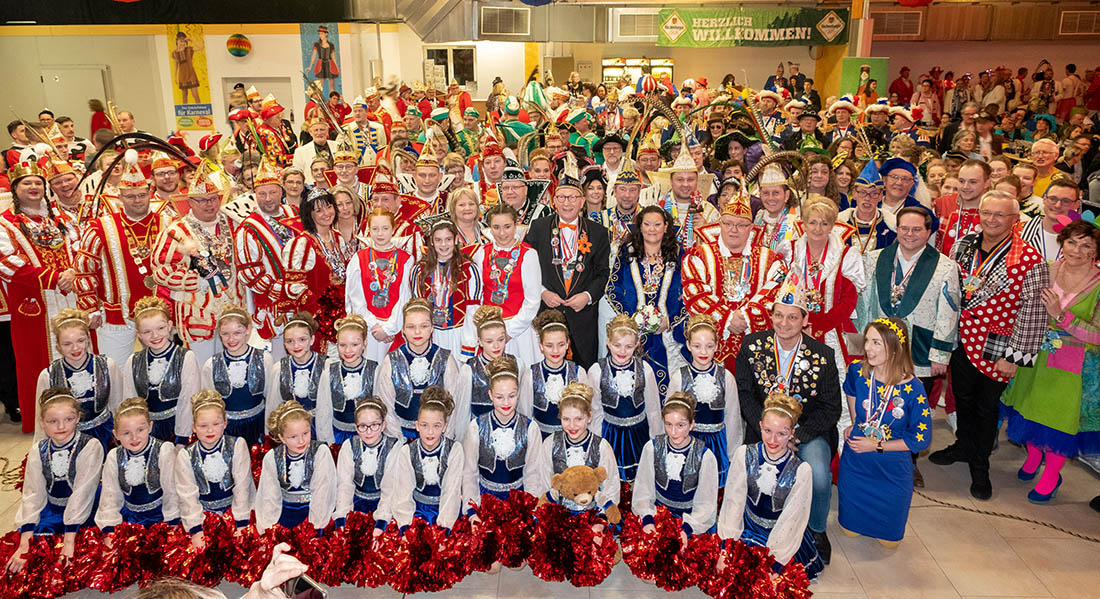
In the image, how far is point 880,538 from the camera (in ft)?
12.9

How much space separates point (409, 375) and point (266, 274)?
4.28ft

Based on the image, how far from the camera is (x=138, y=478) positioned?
375 cm

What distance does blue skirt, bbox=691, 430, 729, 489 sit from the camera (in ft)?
13.3

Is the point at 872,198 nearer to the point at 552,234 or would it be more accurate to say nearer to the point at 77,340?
the point at 552,234

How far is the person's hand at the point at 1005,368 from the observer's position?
4195 mm

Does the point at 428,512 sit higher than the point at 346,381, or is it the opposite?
the point at 346,381

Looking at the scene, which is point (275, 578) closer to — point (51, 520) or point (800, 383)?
point (51, 520)

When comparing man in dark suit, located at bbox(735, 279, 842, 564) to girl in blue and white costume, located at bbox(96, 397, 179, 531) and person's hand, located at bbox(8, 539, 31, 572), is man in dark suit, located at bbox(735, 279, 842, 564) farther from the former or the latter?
person's hand, located at bbox(8, 539, 31, 572)

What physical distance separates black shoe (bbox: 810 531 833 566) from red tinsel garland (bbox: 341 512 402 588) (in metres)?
2.05

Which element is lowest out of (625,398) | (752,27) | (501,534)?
(501,534)

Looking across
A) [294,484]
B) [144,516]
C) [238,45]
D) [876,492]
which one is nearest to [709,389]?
[876,492]

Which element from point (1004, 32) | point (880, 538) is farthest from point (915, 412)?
point (1004, 32)

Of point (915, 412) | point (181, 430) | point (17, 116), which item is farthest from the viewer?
point (17, 116)

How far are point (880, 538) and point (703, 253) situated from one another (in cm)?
177
